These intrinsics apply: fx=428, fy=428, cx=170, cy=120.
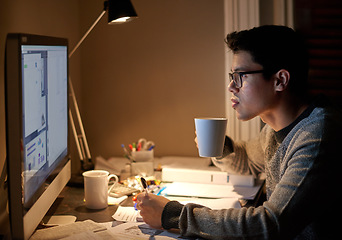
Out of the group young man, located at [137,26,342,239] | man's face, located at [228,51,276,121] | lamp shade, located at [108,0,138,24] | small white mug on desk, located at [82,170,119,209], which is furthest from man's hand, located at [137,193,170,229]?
lamp shade, located at [108,0,138,24]

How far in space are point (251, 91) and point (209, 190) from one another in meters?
0.50

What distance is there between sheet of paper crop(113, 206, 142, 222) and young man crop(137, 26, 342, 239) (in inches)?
3.8

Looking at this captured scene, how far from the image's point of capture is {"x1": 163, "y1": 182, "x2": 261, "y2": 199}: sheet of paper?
5.35 feet

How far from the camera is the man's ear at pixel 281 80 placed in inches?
52.4

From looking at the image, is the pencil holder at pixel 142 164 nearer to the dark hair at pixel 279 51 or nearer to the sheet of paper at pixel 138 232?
the sheet of paper at pixel 138 232

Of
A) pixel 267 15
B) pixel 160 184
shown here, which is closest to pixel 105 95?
pixel 160 184

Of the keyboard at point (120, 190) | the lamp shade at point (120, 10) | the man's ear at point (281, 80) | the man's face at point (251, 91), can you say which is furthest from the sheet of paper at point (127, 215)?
the lamp shade at point (120, 10)

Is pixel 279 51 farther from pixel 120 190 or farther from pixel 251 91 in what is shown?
pixel 120 190

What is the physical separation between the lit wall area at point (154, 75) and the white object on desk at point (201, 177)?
46 cm

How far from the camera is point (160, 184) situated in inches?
70.9

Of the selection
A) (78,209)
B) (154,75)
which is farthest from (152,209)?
(154,75)

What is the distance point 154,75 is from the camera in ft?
7.51

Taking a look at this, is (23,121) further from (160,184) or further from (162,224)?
(160,184)

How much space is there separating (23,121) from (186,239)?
0.56 meters
